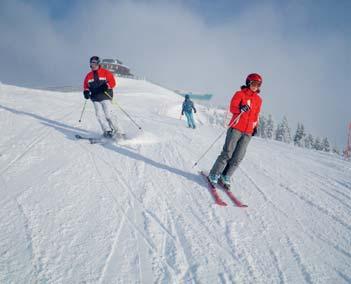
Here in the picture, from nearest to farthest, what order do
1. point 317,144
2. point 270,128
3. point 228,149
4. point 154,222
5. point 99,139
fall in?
point 154,222 → point 228,149 → point 99,139 → point 317,144 → point 270,128

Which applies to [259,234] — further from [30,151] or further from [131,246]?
[30,151]

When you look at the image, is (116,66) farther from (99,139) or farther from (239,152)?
(239,152)

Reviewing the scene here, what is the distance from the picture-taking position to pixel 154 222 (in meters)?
3.46

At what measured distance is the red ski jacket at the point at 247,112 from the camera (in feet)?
15.6

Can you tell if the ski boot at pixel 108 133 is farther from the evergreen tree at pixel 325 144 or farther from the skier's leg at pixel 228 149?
the evergreen tree at pixel 325 144

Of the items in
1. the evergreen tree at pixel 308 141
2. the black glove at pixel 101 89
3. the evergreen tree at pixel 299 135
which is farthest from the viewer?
the evergreen tree at pixel 308 141

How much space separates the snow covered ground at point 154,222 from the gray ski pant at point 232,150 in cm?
50

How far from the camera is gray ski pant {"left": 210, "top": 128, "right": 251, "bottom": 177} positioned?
488 cm

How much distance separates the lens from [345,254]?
318cm

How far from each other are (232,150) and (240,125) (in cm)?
51

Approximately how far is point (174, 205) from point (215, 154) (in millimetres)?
4064

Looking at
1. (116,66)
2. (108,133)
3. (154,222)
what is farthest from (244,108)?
(116,66)

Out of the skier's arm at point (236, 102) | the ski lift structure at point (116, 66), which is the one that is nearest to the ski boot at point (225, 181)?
the skier's arm at point (236, 102)

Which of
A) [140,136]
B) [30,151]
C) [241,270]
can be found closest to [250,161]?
[140,136]
